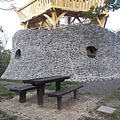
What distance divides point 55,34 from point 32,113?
7.19m

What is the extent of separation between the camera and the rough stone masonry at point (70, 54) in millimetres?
8750

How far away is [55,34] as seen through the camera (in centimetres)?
955

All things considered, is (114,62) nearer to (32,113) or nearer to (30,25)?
(32,113)

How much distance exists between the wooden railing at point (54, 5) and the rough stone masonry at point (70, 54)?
11.0 ft

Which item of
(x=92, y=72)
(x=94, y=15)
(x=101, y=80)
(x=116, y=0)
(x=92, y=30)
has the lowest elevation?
(x=101, y=80)

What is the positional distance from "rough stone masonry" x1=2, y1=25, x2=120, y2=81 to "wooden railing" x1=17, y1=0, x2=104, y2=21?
3.34m

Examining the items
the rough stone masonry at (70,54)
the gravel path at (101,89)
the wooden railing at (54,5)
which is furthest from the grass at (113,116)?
the wooden railing at (54,5)

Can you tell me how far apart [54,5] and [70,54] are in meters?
5.26

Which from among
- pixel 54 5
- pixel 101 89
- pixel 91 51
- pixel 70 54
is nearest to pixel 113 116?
pixel 101 89

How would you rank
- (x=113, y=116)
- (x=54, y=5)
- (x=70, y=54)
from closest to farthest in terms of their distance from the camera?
(x=113, y=116)
(x=70, y=54)
(x=54, y=5)

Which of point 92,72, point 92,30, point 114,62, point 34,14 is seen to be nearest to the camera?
point 92,72

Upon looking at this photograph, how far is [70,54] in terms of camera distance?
8.98 metres

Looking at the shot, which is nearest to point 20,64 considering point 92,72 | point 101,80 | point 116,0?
point 92,72

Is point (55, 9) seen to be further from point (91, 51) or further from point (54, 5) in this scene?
point (91, 51)
